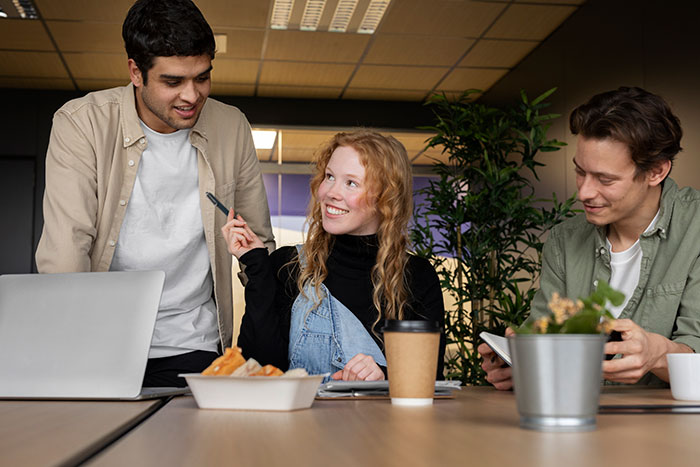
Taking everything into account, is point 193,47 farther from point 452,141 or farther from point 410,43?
point 410,43

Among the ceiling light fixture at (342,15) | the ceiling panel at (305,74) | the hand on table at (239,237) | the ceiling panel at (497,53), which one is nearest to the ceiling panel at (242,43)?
the ceiling panel at (305,74)

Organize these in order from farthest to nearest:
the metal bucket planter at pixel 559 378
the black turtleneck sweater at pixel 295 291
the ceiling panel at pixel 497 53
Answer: the ceiling panel at pixel 497 53 → the black turtleneck sweater at pixel 295 291 → the metal bucket planter at pixel 559 378

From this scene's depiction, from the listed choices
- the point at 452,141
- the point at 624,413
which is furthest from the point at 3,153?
the point at 624,413

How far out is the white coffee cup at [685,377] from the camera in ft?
3.89

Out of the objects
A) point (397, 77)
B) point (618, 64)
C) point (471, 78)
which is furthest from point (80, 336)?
point (471, 78)

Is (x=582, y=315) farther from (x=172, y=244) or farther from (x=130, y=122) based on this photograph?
(x=130, y=122)

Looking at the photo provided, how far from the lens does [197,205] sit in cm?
203

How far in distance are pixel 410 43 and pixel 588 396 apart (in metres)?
4.70

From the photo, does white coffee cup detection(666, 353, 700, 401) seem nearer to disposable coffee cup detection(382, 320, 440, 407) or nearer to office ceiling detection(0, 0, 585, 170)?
disposable coffee cup detection(382, 320, 440, 407)

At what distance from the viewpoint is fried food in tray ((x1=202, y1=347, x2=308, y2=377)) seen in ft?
3.47

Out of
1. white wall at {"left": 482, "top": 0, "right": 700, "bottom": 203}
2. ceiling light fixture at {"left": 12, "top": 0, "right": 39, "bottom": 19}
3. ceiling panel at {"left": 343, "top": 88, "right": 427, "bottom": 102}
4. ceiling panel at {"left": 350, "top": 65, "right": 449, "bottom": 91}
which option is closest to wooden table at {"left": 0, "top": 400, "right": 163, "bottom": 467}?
white wall at {"left": 482, "top": 0, "right": 700, "bottom": 203}

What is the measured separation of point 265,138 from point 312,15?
186 centimetres

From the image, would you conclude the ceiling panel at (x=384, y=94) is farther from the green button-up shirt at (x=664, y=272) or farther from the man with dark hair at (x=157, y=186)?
the green button-up shirt at (x=664, y=272)

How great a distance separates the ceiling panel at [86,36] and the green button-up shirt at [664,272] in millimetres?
3951
